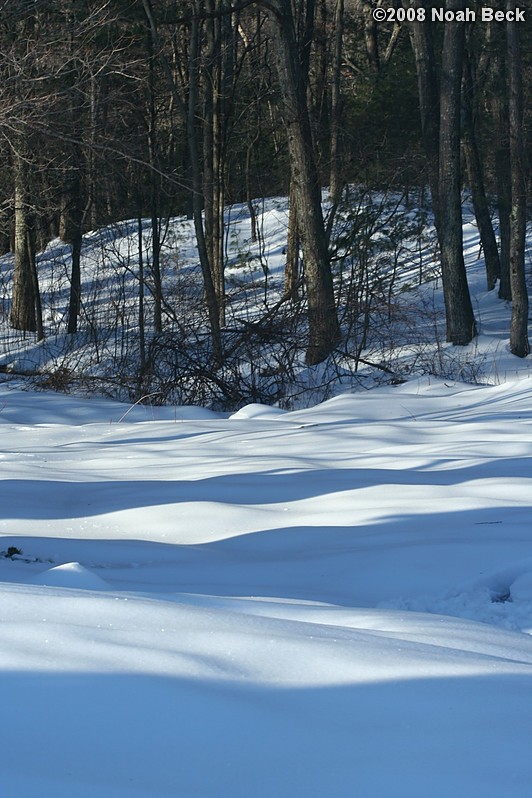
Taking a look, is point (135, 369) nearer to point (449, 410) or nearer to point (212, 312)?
point (212, 312)

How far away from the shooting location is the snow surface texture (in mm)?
1439

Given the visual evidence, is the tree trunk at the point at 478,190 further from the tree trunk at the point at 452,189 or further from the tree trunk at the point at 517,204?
the tree trunk at the point at 517,204

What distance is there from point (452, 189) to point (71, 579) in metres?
12.0

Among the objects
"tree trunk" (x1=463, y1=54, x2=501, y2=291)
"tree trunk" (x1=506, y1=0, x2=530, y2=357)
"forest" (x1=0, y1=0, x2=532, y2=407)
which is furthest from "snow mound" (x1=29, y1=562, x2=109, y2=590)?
"tree trunk" (x1=463, y1=54, x2=501, y2=291)

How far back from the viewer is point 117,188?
55.5 feet

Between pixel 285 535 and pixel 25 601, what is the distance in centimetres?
211

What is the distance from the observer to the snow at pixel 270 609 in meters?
1.44

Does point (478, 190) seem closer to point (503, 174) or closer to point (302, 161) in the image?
point (503, 174)

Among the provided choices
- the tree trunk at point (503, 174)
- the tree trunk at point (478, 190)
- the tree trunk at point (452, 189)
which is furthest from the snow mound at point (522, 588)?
the tree trunk at point (478, 190)

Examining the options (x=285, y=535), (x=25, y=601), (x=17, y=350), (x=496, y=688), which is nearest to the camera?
(x=496, y=688)

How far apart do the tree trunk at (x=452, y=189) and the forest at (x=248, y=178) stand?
28 mm

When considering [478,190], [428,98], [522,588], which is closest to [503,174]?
[478,190]

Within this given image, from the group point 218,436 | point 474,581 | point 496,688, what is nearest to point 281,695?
point 496,688

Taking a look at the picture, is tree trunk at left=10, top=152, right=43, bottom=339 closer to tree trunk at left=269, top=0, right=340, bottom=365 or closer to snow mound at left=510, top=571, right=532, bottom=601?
tree trunk at left=269, top=0, right=340, bottom=365
